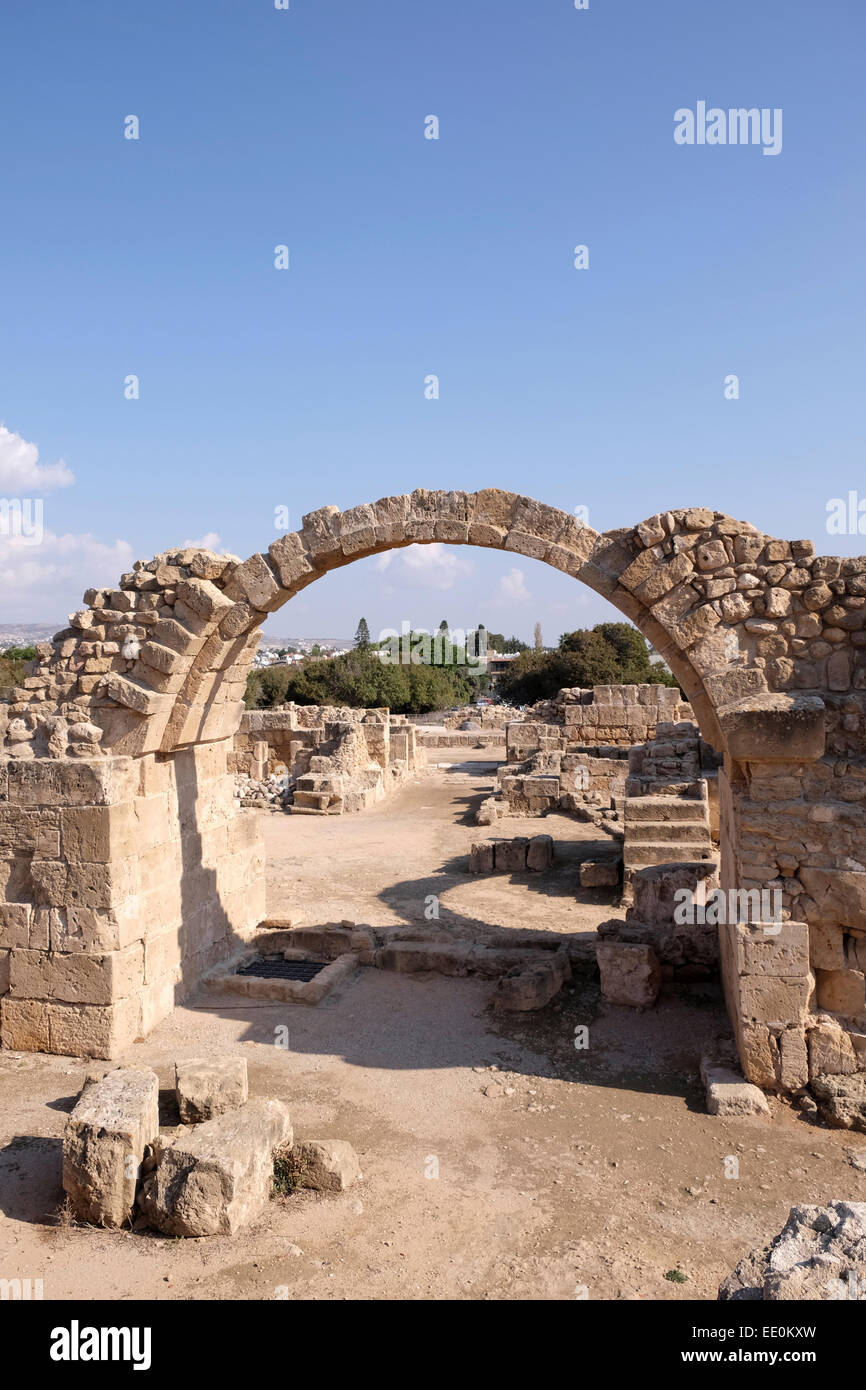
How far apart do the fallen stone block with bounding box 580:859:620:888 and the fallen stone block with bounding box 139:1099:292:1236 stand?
6798 millimetres

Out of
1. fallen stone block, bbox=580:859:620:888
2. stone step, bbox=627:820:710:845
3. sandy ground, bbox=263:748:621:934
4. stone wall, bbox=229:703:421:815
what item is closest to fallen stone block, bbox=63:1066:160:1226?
sandy ground, bbox=263:748:621:934

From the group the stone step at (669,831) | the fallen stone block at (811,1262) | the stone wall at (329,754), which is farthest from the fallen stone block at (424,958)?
the stone wall at (329,754)

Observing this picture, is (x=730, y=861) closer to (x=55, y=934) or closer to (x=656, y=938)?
(x=656, y=938)

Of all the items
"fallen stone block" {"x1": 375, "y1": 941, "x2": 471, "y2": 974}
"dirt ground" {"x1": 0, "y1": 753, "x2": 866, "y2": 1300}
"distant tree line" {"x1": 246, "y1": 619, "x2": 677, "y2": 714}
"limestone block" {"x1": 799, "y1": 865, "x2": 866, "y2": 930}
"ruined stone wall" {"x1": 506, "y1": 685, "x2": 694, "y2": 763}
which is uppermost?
"distant tree line" {"x1": 246, "y1": 619, "x2": 677, "y2": 714}

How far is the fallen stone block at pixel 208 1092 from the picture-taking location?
16.3 feet

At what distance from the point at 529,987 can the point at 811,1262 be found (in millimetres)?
4165

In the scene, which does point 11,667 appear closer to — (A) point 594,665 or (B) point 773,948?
(A) point 594,665

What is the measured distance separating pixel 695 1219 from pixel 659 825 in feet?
20.0

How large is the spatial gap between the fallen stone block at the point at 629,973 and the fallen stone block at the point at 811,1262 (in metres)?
3.63

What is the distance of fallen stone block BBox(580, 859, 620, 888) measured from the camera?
1057 cm

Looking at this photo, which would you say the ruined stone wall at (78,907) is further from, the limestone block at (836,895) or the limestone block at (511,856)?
the limestone block at (511,856)

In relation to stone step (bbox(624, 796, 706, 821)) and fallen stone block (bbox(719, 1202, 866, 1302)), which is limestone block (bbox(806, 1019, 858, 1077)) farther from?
stone step (bbox(624, 796, 706, 821))

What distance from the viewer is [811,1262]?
2.70 meters

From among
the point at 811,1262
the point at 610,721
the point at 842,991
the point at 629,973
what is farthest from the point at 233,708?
the point at 610,721
